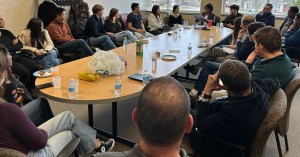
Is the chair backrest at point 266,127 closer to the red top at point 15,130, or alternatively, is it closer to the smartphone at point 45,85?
the red top at point 15,130

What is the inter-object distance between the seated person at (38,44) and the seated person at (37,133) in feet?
6.47

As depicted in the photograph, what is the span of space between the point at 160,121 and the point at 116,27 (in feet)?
17.9

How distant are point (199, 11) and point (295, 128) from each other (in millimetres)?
6336

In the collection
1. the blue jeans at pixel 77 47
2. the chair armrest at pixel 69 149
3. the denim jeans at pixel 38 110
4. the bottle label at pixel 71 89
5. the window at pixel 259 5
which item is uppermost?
the window at pixel 259 5

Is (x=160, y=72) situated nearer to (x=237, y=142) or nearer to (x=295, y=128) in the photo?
(x=237, y=142)

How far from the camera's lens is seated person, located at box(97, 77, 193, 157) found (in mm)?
939

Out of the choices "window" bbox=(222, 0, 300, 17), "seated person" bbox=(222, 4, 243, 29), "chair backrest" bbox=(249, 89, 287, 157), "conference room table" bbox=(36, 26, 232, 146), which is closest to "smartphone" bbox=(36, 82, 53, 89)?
"conference room table" bbox=(36, 26, 232, 146)

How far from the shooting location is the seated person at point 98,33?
5.24 meters

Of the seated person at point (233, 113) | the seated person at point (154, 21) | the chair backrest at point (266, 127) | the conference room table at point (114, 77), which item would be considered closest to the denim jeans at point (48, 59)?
the conference room table at point (114, 77)

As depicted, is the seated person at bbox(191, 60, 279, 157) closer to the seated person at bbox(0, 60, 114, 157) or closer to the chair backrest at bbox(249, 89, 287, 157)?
the chair backrest at bbox(249, 89, 287, 157)

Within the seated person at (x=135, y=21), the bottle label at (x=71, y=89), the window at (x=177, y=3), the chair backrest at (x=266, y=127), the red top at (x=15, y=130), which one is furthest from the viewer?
the window at (x=177, y=3)

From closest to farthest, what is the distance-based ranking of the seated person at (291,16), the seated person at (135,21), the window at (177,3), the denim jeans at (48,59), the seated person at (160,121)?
1. the seated person at (160,121)
2. the denim jeans at (48,59)
3. the seated person at (291,16)
4. the seated person at (135,21)
5. the window at (177,3)

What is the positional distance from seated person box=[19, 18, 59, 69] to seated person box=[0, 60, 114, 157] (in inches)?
77.7

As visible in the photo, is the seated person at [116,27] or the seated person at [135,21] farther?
the seated person at [135,21]
